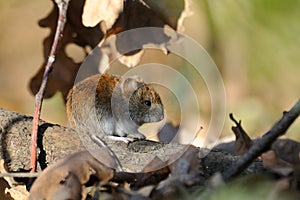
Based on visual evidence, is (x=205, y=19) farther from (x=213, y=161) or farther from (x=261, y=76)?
(x=213, y=161)

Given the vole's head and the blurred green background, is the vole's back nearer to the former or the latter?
the vole's head

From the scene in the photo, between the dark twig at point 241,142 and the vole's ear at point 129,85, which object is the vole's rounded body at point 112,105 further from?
the dark twig at point 241,142

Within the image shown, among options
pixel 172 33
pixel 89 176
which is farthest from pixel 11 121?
pixel 172 33

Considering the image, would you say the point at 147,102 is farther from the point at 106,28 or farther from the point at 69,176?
the point at 69,176

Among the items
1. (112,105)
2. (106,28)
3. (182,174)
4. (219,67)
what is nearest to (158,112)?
(112,105)

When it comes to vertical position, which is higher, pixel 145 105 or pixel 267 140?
pixel 267 140

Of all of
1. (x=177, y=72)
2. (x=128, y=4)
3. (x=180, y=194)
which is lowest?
(x=177, y=72)
